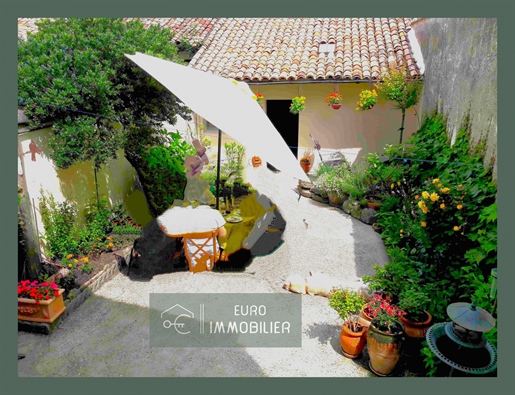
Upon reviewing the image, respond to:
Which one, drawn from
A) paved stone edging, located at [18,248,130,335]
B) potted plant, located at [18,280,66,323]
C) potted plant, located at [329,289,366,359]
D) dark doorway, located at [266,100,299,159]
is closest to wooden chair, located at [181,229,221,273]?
paved stone edging, located at [18,248,130,335]

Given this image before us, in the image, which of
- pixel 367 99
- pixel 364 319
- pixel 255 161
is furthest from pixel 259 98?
pixel 364 319

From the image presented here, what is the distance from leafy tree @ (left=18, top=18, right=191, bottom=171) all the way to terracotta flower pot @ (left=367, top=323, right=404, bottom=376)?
4.68m

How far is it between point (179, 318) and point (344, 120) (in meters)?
6.68

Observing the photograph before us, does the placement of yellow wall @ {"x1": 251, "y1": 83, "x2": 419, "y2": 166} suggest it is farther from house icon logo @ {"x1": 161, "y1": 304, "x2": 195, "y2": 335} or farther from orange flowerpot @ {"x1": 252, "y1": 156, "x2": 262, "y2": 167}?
house icon logo @ {"x1": 161, "y1": 304, "x2": 195, "y2": 335}

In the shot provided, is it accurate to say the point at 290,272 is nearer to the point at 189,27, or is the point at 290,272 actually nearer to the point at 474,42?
the point at 474,42

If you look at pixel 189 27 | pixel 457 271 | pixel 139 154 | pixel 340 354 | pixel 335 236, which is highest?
pixel 189 27

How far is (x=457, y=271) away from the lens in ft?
14.8

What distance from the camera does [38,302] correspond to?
490 cm

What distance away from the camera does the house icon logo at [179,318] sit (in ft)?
16.8

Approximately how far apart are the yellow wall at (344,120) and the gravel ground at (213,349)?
3288 mm

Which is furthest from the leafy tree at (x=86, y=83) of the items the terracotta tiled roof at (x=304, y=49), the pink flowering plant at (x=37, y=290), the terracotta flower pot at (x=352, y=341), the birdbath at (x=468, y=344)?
the birdbath at (x=468, y=344)

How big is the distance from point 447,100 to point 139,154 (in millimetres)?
5362

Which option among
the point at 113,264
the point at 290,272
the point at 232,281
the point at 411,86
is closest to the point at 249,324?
the point at 232,281

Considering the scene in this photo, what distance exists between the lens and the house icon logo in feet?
16.8
